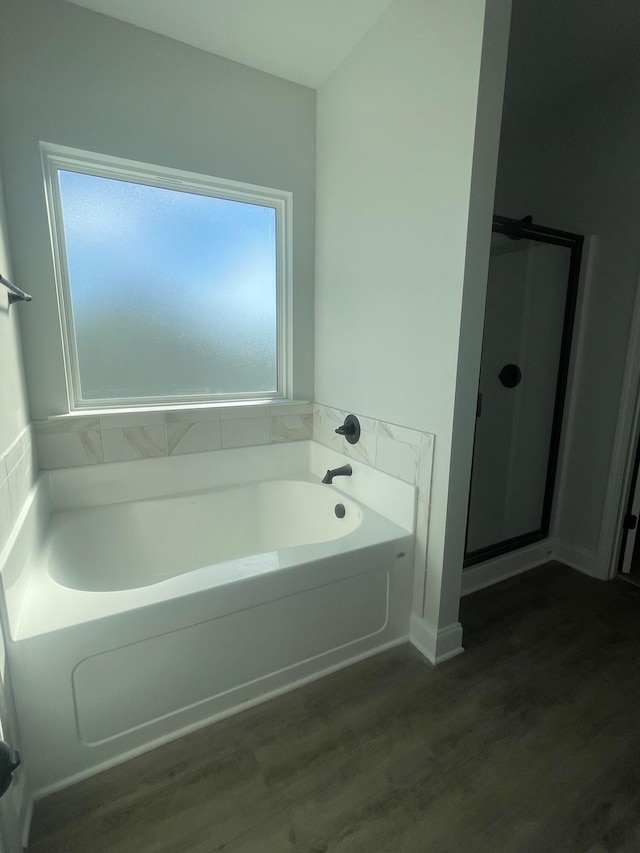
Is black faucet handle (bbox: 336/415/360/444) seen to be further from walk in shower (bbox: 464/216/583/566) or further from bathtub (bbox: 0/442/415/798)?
walk in shower (bbox: 464/216/583/566)

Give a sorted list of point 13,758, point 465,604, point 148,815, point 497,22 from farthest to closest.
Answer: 1. point 465,604
2. point 497,22
3. point 148,815
4. point 13,758

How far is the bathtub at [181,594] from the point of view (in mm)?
1123

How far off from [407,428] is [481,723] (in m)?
1.07

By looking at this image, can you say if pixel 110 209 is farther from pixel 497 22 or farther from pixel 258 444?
pixel 497 22

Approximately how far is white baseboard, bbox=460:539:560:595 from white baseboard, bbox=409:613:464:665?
42cm

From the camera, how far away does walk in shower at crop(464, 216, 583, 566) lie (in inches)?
82.4

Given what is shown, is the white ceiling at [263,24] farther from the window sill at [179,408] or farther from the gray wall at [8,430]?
the window sill at [179,408]


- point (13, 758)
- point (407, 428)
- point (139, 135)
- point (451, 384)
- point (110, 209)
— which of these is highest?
point (139, 135)

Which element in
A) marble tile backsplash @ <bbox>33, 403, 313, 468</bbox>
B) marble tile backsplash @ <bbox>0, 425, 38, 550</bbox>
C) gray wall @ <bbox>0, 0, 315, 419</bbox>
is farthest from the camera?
marble tile backsplash @ <bbox>33, 403, 313, 468</bbox>

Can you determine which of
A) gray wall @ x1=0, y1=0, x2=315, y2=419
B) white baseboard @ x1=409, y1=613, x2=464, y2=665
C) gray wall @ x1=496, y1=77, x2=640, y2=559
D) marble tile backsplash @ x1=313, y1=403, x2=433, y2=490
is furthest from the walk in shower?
gray wall @ x1=0, y1=0, x2=315, y2=419

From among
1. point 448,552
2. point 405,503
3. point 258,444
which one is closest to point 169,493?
point 258,444

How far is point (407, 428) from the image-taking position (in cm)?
164

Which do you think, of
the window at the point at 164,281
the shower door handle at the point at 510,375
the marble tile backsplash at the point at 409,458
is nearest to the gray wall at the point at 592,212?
the shower door handle at the point at 510,375

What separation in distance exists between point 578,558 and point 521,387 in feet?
3.52
